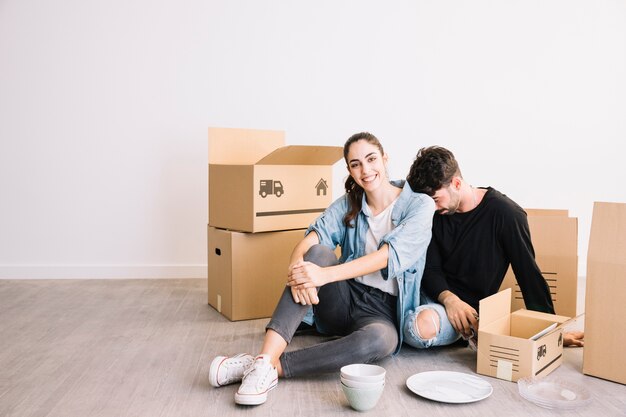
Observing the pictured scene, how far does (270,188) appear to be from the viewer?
2.64m

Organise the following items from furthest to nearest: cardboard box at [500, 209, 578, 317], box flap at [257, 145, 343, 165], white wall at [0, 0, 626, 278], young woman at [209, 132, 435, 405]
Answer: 1. white wall at [0, 0, 626, 278]
2. box flap at [257, 145, 343, 165]
3. cardboard box at [500, 209, 578, 317]
4. young woman at [209, 132, 435, 405]

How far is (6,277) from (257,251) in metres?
1.79

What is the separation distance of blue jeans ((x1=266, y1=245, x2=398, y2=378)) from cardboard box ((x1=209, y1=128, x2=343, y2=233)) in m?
0.62

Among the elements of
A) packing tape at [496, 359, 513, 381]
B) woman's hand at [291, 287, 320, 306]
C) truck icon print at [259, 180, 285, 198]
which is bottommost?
packing tape at [496, 359, 513, 381]

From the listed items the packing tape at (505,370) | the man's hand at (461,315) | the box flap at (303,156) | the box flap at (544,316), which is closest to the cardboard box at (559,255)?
the box flap at (544,316)

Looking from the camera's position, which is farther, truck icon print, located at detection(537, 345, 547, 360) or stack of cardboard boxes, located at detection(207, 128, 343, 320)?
stack of cardboard boxes, located at detection(207, 128, 343, 320)

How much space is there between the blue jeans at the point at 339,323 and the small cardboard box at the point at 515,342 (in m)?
0.30

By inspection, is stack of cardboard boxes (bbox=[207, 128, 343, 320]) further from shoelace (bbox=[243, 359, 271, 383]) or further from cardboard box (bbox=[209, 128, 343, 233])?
shoelace (bbox=[243, 359, 271, 383])

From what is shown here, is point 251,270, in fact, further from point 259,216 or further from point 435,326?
point 435,326

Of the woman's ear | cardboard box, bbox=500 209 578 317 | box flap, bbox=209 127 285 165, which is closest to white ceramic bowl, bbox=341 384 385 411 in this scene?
the woman's ear

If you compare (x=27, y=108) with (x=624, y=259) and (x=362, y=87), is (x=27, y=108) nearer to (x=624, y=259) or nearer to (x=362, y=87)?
(x=362, y=87)

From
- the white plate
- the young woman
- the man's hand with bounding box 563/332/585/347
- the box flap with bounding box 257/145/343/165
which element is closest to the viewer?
the white plate

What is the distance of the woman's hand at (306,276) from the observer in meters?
1.86

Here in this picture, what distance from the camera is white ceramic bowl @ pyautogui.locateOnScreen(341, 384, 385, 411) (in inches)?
62.6
